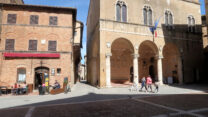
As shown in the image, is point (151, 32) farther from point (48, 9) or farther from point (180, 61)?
point (48, 9)

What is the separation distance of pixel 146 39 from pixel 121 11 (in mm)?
5197

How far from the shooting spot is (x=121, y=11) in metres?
18.0

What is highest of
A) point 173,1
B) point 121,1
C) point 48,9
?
point 173,1

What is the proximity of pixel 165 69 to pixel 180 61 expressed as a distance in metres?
3.64

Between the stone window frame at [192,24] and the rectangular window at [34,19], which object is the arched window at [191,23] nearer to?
the stone window frame at [192,24]

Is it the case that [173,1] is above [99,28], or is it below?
above

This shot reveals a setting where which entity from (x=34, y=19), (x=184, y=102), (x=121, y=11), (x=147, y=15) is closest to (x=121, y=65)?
(x=147, y=15)

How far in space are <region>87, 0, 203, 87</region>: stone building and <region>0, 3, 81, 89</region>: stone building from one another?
4.28 m

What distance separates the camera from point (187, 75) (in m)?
20.9

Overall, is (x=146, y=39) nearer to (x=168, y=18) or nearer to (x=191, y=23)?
(x=168, y=18)

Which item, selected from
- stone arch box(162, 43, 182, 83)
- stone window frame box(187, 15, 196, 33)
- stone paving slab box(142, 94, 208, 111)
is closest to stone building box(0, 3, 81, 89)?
stone paving slab box(142, 94, 208, 111)

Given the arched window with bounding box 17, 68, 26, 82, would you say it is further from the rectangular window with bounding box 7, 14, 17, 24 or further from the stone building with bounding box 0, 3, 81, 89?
the rectangular window with bounding box 7, 14, 17, 24

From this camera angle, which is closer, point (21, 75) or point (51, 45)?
point (21, 75)

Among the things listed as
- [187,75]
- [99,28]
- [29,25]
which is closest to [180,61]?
[187,75]
